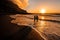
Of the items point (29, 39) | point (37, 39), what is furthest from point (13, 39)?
point (37, 39)

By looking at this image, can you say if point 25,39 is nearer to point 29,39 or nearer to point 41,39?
point 29,39

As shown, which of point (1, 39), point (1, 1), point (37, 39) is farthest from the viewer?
point (1, 1)

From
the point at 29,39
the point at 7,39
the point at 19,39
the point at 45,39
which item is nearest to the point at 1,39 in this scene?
the point at 7,39

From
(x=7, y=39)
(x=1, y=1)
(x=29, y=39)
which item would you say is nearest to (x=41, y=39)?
(x=29, y=39)

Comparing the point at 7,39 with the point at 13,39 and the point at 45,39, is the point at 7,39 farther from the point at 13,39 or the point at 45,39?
the point at 45,39

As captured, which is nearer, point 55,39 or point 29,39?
point 29,39

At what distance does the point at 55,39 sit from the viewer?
12031 millimetres

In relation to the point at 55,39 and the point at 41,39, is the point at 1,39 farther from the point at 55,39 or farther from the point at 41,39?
the point at 55,39

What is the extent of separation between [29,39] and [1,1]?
15964 centimetres

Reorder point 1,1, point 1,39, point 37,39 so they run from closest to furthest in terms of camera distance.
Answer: point 1,39 → point 37,39 → point 1,1

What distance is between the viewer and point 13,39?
11000 millimetres

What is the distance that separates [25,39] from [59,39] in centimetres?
332

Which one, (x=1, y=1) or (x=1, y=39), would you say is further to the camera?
(x=1, y=1)

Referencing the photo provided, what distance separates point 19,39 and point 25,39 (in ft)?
1.80
